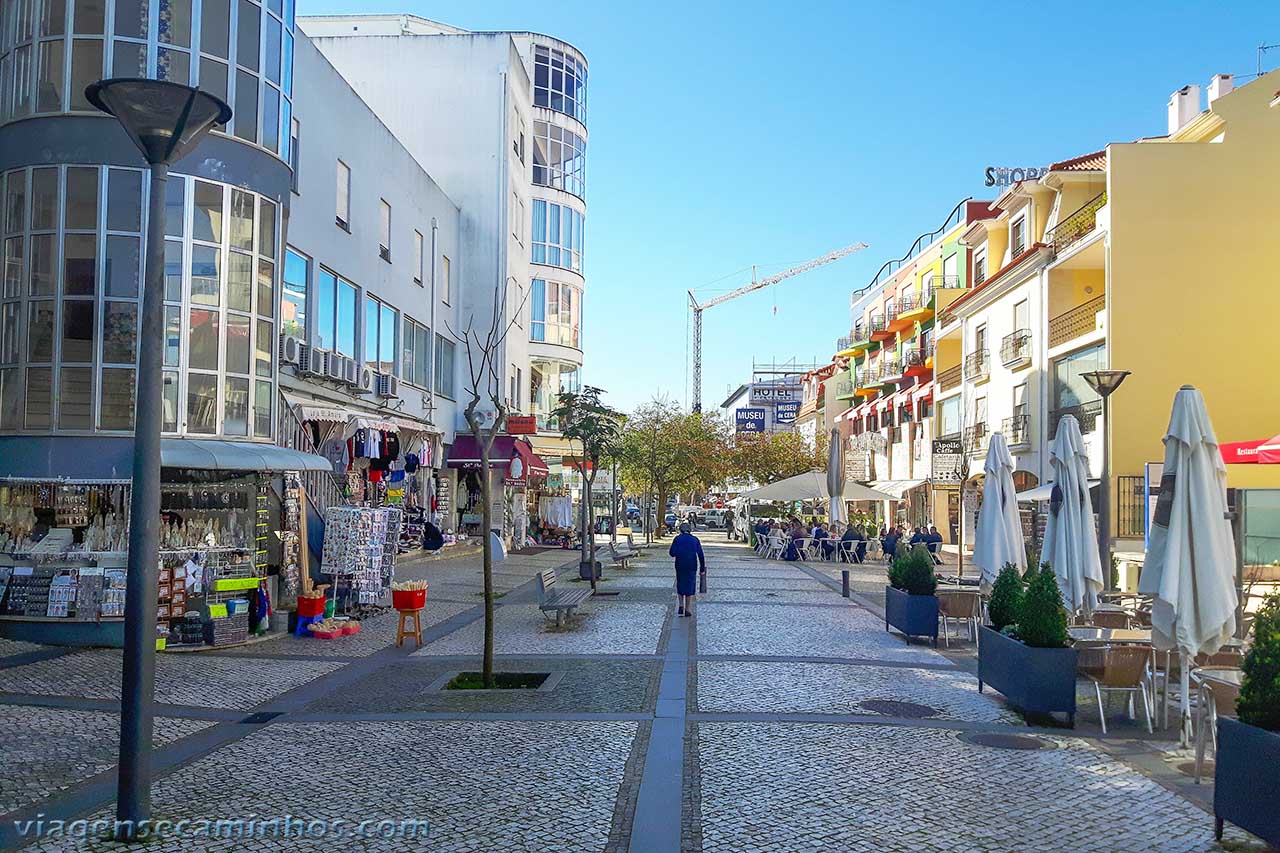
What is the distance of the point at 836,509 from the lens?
3066cm

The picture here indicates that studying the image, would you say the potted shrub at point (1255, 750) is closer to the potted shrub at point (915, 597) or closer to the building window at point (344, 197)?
the potted shrub at point (915, 597)

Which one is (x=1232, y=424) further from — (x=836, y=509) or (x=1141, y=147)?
(x=836, y=509)

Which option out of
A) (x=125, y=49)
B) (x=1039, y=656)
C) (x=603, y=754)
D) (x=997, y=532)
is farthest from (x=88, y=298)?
(x=997, y=532)

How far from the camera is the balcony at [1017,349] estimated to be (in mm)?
30781

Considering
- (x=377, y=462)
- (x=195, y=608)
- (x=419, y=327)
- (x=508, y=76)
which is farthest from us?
(x=508, y=76)

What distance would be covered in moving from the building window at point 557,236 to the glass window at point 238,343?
24.7m

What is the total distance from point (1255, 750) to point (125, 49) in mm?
14602

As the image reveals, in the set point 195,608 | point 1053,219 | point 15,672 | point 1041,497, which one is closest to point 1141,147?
point 1053,219

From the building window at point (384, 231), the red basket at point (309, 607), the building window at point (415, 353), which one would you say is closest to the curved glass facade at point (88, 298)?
the red basket at point (309, 607)

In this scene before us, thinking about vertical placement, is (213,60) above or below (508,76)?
below

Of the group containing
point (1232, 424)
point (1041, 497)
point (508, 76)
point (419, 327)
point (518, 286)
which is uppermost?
point (508, 76)

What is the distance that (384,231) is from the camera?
25.3 meters

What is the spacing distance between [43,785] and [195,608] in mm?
6116

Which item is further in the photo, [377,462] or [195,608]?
[377,462]
